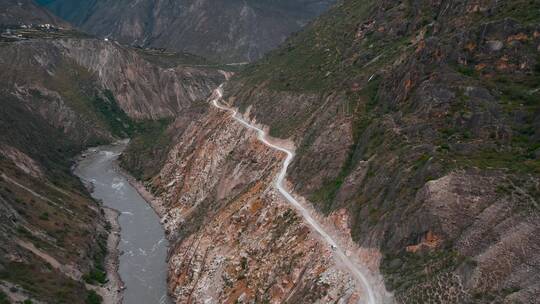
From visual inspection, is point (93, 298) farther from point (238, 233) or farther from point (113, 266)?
point (238, 233)

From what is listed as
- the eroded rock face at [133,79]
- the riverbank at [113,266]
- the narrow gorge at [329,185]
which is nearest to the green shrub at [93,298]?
the narrow gorge at [329,185]

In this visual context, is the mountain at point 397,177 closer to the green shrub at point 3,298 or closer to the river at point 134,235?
the river at point 134,235

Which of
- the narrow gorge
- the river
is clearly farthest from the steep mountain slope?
the river

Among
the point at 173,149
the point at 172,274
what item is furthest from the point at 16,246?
the point at 173,149

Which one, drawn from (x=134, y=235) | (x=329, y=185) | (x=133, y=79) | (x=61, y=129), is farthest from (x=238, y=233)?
(x=133, y=79)

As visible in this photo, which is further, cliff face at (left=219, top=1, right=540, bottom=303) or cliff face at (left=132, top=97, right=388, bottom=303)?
cliff face at (left=132, top=97, right=388, bottom=303)

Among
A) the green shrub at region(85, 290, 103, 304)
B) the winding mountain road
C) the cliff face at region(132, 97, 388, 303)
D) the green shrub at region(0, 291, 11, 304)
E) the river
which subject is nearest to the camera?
the winding mountain road

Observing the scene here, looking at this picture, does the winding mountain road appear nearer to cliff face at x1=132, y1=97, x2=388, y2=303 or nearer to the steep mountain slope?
cliff face at x1=132, y1=97, x2=388, y2=303
